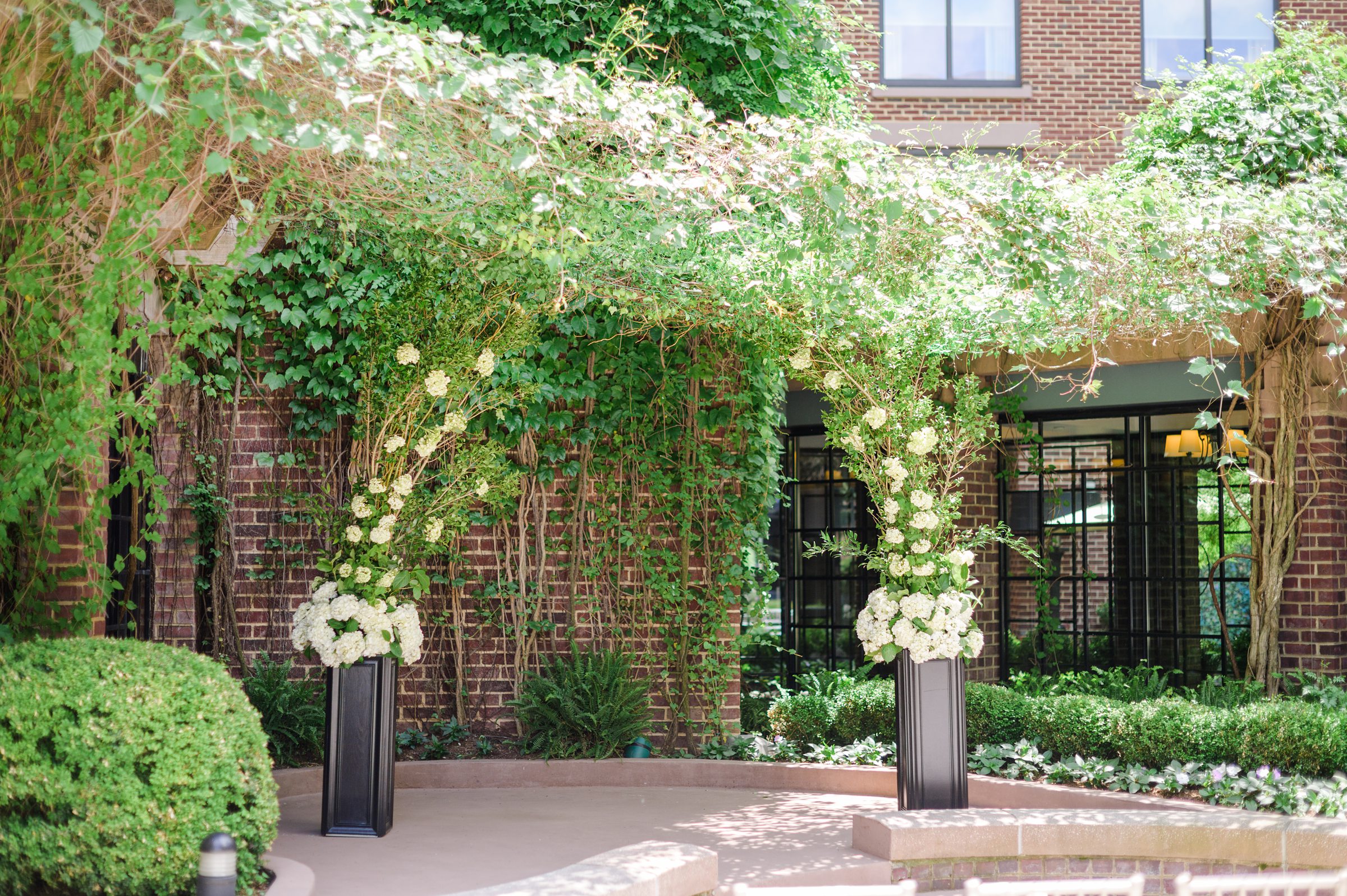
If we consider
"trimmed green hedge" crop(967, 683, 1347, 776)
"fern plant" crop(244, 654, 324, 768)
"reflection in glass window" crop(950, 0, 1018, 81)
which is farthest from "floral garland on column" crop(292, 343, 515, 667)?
"reflection in glass window" crop(950, 0, 1018, 81)

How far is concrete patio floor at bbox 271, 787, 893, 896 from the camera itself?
4918 millimetres

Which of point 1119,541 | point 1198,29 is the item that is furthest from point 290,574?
point 1198,29

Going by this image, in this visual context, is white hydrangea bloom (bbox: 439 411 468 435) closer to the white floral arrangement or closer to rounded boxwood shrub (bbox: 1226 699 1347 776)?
the white floral arrangement

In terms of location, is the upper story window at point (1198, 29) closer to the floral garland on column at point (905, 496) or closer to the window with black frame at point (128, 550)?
the floral garland on column at point (905, 496)

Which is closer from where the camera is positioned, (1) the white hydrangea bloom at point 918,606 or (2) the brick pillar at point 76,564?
(2) the brick pillar at point 76,564

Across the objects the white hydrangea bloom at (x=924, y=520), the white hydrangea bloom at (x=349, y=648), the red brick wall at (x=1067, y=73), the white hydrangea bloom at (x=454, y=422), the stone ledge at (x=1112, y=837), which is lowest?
the stone ledge at (x=1112, y=837)

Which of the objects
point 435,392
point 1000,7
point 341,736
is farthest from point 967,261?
point 1000,7

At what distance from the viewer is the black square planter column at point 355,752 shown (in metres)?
5.46

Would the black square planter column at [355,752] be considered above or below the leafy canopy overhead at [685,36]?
below

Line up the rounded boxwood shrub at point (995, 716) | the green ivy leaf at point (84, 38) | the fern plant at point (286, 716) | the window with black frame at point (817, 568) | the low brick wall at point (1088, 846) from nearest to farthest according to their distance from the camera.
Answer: the green ivy leaf at point (84, 38) → the low brick wall at point (1088, 846) → the fern plant at point (286, 716) → the rounded boxwood shrub at point (995, 716) → the window with black frame at point (817, 568)

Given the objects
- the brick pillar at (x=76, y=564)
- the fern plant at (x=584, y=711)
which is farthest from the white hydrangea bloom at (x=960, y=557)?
the brick pillar at (x=76, y=564)

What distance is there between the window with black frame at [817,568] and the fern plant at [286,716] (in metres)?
4.39

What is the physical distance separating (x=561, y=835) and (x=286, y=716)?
215 centimetres

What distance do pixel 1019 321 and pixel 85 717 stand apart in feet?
16.4
